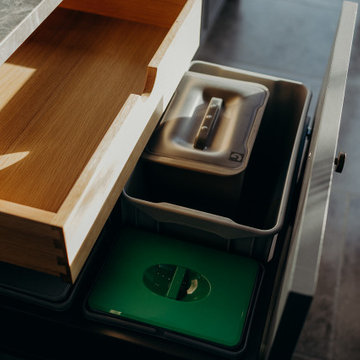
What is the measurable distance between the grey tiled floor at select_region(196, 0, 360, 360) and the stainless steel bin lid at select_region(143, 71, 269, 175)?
2.06ft

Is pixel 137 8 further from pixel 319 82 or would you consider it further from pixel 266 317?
pixel 319 82

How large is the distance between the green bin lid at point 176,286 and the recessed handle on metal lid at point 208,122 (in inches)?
8.3

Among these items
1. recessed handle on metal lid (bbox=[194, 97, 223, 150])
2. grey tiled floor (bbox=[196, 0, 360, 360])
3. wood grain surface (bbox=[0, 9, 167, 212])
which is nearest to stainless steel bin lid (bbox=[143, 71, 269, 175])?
recessed handle on metal lid (bbox=[194, 97, 223, 150])

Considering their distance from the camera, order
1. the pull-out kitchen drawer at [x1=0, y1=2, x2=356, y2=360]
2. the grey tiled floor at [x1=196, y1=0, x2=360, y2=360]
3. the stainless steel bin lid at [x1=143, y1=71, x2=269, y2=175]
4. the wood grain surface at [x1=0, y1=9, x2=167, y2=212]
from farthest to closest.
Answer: the grey tiled floor at [x1=196, y1=0, x2=360, y2=360] → the stainless steel bin lid at [x1=143, y1=71, x2=269, y2=175] → the wood grain surface at [x1=0, y1=9, x2=167, y2=212] → the pull-out kitchen drawer at [x1=0, y1=2, x2=356, y2=360]

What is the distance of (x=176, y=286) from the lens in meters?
0.94

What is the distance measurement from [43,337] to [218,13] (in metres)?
2.07

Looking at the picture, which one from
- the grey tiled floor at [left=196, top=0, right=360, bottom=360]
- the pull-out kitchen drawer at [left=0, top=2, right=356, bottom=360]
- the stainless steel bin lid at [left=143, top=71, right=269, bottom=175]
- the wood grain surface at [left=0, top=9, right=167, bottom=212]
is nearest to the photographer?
the pull-out kitchen drawer at [left=0, top=2, right=356, bottom=360]

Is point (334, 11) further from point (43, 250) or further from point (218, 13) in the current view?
point (43, 250)

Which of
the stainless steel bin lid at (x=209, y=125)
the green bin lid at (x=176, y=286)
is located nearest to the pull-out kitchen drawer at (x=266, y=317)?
the green bin lid at (x=176, y=286)

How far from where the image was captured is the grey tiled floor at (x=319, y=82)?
4.63 ft

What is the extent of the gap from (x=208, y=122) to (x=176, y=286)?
1.21 feet

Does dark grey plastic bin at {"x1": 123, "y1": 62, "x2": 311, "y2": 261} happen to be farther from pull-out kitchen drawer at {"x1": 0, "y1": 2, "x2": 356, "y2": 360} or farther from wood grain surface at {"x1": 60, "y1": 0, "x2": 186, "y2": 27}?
wood grain surface at {"x1": 60, "y1": 0, "x2": 186, "y2": 27}

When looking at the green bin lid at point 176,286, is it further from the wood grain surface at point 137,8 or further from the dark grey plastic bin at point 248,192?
the wood grain surface at point 137,8

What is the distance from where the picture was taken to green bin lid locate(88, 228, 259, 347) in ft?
2.88
